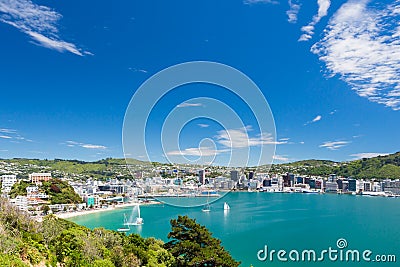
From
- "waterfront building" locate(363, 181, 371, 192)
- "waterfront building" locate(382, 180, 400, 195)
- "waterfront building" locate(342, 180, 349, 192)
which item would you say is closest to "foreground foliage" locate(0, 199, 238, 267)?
"waterfront building" locate(382, 180, 400, 195)

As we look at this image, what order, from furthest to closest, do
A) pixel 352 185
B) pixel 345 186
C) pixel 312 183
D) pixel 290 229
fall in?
pixel 312 183, pixel 345 186, pixel 352 185, pixel 290 229

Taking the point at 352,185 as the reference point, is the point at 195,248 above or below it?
above

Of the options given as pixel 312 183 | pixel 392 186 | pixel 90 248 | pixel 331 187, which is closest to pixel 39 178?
pixel 90 248

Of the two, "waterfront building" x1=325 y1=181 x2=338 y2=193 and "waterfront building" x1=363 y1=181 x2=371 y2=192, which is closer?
"waterfront building" x1=363 y1=181 x2=371 y2=192

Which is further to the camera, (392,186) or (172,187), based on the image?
(392,186)

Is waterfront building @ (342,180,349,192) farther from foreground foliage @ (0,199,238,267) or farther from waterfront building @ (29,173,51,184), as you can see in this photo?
foreground foliage @ (0,199,238,267)

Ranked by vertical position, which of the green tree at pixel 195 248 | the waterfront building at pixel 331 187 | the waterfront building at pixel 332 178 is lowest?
the waterfront building at pixel 331 187

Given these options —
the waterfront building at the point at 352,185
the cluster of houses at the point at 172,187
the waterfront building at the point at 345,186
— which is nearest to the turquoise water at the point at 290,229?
the cluster of houses at the point at 172,187

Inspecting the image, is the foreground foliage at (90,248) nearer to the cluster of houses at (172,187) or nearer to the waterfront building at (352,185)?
the cluster of houses at (172,187)

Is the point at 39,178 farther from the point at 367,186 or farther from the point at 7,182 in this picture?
the point at 367,186

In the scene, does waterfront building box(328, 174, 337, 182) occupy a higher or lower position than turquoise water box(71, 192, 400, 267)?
higher
